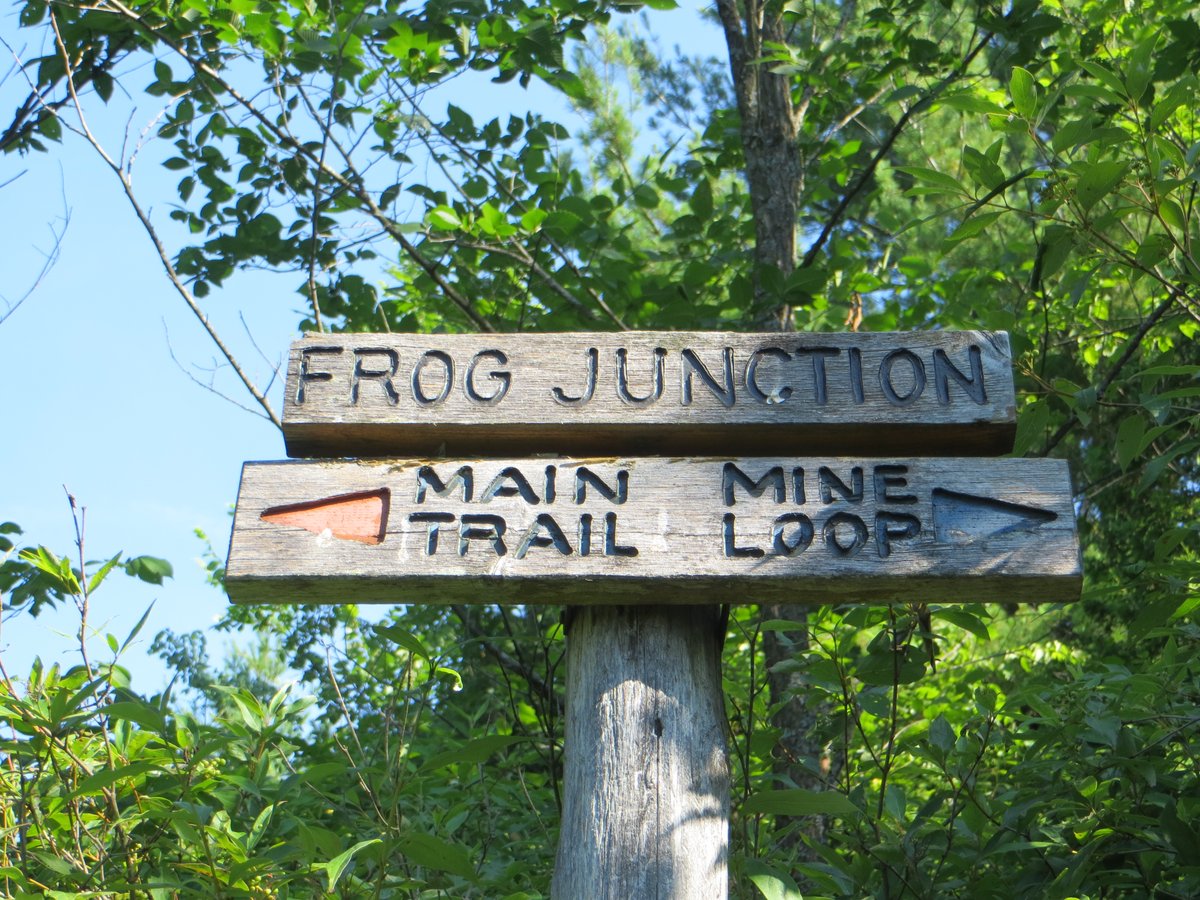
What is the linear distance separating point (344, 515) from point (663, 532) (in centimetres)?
49

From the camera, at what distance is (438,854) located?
76.9 inches

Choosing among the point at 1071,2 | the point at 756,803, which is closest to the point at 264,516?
the point at 756,803

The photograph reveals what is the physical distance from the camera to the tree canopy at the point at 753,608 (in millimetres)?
2291

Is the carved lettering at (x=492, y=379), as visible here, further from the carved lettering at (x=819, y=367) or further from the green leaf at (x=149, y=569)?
the green leaf at (x=149, y=569)

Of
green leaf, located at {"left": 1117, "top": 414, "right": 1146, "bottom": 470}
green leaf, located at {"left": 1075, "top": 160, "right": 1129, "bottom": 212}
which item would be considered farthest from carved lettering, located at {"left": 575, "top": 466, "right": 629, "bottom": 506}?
green leaf, located at {"left": 1117, "top": 414, "right": 1146, "bottom": 470}

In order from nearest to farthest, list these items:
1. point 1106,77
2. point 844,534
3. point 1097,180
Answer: point 844,534, point 1097,180, point 1106,77

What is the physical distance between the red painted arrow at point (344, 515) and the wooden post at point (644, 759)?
38 centimetres

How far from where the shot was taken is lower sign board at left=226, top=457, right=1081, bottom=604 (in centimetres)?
180

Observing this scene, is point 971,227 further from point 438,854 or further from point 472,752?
point 438,854

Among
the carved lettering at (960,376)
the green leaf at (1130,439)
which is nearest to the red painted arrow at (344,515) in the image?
the carved lettering at (960,376)

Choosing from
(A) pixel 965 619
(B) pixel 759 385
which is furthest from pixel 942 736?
(B) pixel 759 385

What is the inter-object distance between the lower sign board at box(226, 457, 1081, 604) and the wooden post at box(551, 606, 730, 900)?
119 millimetres

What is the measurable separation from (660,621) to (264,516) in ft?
2.11

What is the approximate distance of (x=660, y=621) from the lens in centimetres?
196
